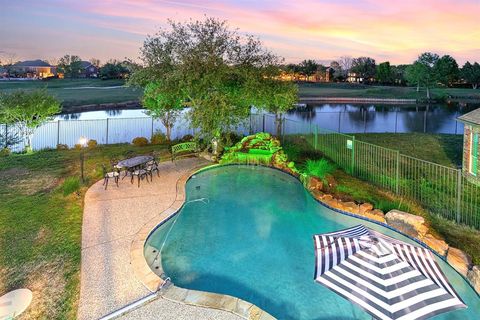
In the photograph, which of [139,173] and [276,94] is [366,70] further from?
[139,173]

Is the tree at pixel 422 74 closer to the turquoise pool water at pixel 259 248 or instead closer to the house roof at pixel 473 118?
the house roof at pixel 473 118

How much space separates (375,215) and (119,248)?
5.64 meters

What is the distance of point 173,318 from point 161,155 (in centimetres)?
1061

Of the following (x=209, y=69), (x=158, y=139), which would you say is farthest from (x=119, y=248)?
(x=158, y=139)

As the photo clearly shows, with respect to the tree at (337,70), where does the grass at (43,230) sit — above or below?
below

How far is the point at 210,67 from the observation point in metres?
13.6

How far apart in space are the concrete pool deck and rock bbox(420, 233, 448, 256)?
14.0ft

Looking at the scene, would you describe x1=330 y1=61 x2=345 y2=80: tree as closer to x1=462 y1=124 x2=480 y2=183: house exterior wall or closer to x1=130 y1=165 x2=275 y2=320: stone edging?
x1=462 y1=124 x2=480 y2=183: house exterior wall

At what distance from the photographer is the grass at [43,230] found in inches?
209

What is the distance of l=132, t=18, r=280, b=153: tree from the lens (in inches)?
534

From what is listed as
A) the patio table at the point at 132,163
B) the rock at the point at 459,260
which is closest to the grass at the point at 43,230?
the patio table at the point at 132,163

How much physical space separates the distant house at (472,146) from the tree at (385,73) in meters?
87.3

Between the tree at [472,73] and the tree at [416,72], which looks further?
the tree at [472,73]

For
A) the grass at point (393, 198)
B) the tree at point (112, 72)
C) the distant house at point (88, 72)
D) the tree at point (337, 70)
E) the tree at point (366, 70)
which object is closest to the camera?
the grass at point (393, 198)
